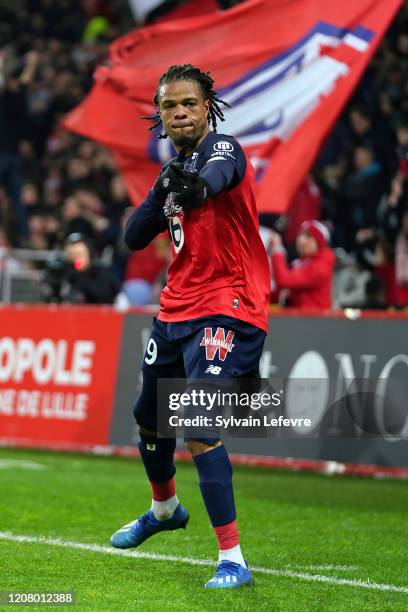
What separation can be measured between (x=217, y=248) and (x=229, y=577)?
1.50 metres

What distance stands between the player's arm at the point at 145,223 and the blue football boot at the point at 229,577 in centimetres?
158

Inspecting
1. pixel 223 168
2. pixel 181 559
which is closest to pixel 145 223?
pixel 223 168

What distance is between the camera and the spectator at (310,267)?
12.4 m

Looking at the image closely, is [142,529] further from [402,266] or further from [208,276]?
[402,266]

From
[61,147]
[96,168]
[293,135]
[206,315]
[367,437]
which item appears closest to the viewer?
[206,315]

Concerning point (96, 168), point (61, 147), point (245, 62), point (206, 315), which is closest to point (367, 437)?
point (245, 62)

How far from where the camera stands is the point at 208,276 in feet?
20.0

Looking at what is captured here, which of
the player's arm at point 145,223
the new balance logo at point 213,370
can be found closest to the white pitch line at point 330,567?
the new balance logo at point 213,370

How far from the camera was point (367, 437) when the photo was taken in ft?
35.9

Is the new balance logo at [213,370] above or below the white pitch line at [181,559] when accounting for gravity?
above

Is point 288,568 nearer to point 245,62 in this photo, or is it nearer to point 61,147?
point 245,62

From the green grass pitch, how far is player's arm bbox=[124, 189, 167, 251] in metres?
1.60

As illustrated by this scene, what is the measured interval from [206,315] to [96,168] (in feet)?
43.6

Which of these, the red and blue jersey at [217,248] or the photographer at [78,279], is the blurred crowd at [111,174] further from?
the red and blue jersey at [217,248]
